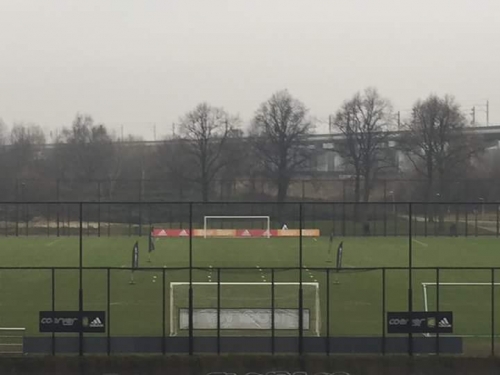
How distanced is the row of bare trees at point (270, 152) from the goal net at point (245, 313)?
39.7 m

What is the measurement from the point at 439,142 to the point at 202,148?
77.7ft

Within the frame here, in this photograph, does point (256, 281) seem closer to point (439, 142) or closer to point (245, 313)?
point (245, 313)

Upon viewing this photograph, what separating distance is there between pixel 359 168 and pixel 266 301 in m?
47.1

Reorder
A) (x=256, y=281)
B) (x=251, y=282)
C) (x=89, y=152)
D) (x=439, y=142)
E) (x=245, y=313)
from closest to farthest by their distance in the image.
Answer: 1. (x=245, y=313)
2. (x=251, y=282)
3. (x=256, y=281)
4. (x=439, y=142)
5. (x=89, y=152)

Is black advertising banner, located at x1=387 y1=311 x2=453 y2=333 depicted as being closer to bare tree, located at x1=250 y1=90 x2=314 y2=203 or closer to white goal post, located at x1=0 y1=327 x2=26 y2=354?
white goal post, located at x1=0 y1=327 x2=26 y2=354

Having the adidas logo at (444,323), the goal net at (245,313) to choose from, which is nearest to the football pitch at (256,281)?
the goal net at (245,313)

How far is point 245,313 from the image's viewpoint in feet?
70.7

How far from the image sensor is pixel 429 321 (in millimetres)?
18297

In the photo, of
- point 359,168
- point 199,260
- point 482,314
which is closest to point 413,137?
point 359,168

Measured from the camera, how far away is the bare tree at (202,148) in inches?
2830

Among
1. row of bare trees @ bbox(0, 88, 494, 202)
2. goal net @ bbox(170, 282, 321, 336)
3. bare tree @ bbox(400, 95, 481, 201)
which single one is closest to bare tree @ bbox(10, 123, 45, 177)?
row of bare trees @ bbox(0, 88, 494, 202)

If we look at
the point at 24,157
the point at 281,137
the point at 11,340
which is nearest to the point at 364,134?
the point at 281,137

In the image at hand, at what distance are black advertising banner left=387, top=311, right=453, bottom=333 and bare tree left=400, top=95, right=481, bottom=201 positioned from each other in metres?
48.0

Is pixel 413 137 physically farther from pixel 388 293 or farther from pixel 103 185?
pixel 388 293
